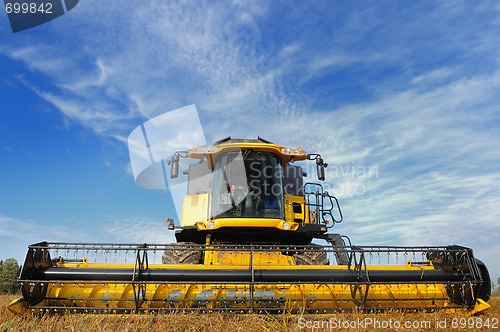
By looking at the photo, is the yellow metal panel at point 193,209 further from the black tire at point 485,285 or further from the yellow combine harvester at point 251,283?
the black tire at point 485,285

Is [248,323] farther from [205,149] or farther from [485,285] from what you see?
[205,149]

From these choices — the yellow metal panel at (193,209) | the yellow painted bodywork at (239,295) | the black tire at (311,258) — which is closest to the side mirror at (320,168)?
the black tire at (311,258)

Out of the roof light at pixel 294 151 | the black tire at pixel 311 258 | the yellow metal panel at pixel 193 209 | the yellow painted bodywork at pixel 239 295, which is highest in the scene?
the roof light at pixel 294 151

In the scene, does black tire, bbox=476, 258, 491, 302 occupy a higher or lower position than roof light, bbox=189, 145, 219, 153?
lower

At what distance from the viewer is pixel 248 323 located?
4.52 m

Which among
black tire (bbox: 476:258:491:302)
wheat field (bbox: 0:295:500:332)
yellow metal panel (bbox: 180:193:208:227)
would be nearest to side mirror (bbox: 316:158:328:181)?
yellow metal panel (bbox: 180:193:208:227)

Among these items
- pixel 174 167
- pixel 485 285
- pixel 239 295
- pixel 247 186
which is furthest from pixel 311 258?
pixel 174 167

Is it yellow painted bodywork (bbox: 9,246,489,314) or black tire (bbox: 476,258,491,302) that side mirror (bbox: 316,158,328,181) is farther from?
black tire (bbox: 476,258,491,302)

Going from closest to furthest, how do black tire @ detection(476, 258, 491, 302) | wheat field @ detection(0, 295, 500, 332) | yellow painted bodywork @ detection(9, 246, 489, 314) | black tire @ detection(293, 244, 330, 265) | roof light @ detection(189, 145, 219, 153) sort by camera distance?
wheat field @ detection(0, 295, 500, 332) < yellow painted bodywork @ detection(9, 246, 489, 314) < black tire @ detection(476, 258, 491, 302) < black tire @ detection(293, 244, 330, 265) < roof light @ detection(189, 145, 219, 153)

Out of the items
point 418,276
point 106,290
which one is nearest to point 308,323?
point 418,276

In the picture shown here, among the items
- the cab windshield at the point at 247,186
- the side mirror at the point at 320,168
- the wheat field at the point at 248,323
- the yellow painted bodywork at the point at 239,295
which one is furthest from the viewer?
the side mirror at the point at 320,168

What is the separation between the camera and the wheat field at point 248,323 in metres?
4.36

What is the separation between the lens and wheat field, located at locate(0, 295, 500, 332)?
4.36m

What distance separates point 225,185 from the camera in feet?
25.1
